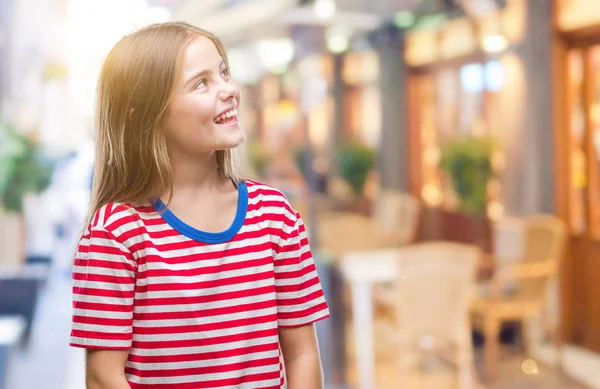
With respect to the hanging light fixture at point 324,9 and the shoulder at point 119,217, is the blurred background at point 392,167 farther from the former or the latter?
the shoulder at point 119,217

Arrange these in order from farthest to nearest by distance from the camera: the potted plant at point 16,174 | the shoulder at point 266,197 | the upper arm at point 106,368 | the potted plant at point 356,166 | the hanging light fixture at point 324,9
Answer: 1. the potted plant at point 356,166
2. the hanging light fixture at point 324,9
3. the potted plant at point 16,174
4. the shoulder at point 266,197
5. the upper arm at point 106,368

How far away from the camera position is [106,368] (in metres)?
0.99

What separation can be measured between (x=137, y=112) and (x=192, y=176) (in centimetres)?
11

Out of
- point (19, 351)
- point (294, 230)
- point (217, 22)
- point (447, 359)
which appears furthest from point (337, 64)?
point (294, 230)

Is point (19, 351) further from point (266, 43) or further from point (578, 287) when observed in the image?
point (578, 287)

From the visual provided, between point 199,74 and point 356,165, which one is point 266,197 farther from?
point 356,165

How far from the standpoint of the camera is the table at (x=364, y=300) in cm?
416

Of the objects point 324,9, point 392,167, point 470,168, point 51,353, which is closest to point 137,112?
point 51,353

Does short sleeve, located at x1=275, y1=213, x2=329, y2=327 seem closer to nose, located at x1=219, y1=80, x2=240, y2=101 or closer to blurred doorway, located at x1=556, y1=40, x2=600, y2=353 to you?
nose, located at x1=219, y1=80, x2=240, y2=101

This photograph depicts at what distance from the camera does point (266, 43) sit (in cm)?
413

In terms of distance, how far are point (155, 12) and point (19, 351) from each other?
1579 millimetres

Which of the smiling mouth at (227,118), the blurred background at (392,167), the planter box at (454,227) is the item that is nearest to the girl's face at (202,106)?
the smiling mouth at (227,118)

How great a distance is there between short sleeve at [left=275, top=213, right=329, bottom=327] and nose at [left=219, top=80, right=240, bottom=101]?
0.60ft

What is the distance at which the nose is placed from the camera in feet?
3.45
